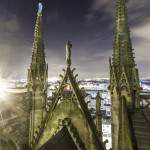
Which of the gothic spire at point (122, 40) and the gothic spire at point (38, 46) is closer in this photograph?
the gothic spire at point (122, 40)

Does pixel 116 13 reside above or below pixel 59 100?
above

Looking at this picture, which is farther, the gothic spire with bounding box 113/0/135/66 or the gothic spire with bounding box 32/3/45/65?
the gothic spire with bounding box 32/3/45/65

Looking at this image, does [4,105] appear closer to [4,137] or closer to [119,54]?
[4,137]

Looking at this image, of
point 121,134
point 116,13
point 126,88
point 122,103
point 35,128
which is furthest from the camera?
point 35,128

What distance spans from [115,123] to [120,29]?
314 inches

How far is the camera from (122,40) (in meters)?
19.8

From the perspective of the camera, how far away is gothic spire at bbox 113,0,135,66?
1948 centimetres

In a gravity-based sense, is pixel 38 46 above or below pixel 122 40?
above

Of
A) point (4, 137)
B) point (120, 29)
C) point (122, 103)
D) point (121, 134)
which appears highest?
point (120, 29)

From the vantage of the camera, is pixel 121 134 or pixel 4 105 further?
pixel 4 105

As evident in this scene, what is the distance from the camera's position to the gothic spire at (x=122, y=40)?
1948cm

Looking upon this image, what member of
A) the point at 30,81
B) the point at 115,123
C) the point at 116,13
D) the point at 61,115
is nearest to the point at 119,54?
the point at 116,13

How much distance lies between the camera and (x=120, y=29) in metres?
20.1

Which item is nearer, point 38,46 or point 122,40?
point 122,40
